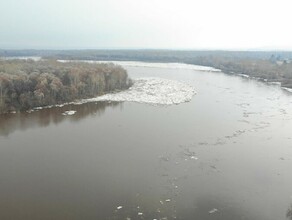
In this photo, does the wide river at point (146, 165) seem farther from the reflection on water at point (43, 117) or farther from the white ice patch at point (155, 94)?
the white ice patch at point (155, 94)

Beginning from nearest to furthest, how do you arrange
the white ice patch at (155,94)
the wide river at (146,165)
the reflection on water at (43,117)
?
the wide river at (146,165), the reflection on water at (43,117), the white ice patch at (155,94)

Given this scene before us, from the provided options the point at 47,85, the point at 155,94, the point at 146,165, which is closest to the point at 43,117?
the point at 47,85

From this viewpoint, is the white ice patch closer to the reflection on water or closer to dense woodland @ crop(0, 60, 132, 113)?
dense woodland @ crop(0, 60, 132, 113)

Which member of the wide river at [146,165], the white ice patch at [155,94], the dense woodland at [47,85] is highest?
the dense woodland at [47,85]

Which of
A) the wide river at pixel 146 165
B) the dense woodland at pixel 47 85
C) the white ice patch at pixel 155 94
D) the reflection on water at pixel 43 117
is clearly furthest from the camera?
the white ice patch at pixel 155 94

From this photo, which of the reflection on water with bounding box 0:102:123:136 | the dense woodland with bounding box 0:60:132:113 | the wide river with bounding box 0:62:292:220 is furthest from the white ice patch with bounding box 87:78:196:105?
the wide river with bounding box 0:62:292:220

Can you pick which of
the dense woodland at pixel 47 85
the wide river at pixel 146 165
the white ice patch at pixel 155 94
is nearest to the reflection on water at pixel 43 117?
the wide river at pixel 146 165

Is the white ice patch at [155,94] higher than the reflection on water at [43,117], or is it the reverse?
the white ice patch at [155,94]
